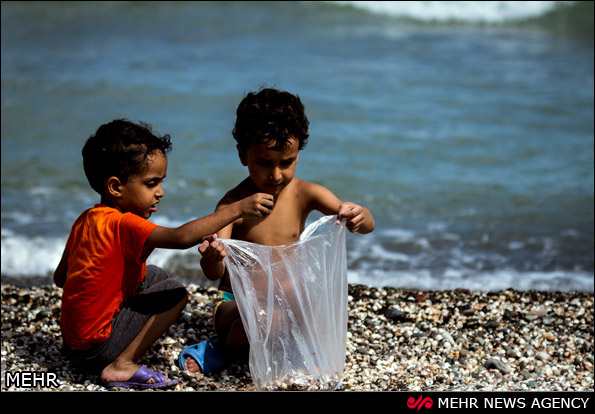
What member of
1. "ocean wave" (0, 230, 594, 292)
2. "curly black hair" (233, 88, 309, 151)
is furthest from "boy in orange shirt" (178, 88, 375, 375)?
"ocean wave" (0, 230, 594, 292)

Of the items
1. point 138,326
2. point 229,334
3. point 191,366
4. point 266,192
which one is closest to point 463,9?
point 266,192

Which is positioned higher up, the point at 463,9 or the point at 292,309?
the point at 463,9

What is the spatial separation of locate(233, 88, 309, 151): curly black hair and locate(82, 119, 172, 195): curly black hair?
42cm

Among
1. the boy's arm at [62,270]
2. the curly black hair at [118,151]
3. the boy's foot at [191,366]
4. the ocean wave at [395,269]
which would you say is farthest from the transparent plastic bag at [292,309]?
the ocean wave at [395,269]

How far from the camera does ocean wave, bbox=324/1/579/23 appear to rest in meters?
14.6

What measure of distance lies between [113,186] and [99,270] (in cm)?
38

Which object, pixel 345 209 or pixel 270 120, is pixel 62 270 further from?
pixel 345 209

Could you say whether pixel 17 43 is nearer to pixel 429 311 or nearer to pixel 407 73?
pixel 407 73

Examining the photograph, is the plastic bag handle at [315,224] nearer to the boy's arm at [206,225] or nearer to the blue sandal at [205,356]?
the boy's arm at [206,225]

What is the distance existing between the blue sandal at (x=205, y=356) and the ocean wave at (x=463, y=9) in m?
12.6

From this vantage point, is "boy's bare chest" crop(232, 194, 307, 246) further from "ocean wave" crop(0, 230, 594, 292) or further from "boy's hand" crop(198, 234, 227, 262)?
"ocean wave" crop(0, 230, 594, 292)

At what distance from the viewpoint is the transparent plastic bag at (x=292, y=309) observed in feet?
9.97

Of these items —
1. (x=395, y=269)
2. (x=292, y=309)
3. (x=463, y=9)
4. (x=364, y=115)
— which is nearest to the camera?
(x=292, y=309)

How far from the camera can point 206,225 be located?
Result: 9.17 ft
